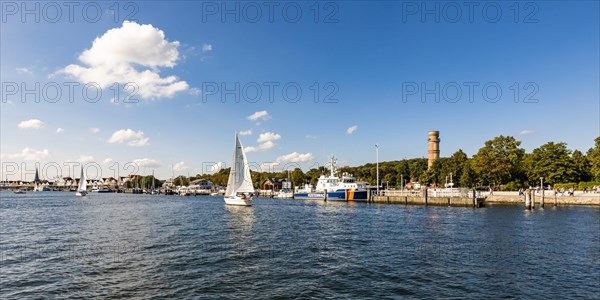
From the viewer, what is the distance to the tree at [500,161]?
9875cm

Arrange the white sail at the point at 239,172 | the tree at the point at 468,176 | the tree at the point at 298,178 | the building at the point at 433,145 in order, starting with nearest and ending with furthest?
the white sail at the point at 239,172, the tree at the point at 468,176, the building at the point at 433,145, the tree at the point at 298,178

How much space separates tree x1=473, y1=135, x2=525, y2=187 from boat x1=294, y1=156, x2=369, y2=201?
112 feet

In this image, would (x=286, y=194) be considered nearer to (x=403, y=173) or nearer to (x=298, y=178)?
(x=298, y=178)

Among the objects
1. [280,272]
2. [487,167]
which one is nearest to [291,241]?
[280,272]

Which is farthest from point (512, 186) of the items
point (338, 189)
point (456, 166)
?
point (338, 189)

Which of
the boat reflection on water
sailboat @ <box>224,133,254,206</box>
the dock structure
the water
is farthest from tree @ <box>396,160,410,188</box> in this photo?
the boat reflection on water

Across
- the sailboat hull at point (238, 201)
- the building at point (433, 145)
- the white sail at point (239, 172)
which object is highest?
the building at point (433, 145)

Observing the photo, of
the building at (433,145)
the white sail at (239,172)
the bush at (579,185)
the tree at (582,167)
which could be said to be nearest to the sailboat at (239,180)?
the white sail at (239,172)

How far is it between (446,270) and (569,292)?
6.19 metres

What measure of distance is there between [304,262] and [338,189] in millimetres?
77101

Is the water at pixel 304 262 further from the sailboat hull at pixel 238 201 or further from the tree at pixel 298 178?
the tree at pixel 298 178

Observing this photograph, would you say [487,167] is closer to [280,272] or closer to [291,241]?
[291,241]

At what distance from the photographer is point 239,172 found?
75.4m

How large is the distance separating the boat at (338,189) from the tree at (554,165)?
4626 centimetres
